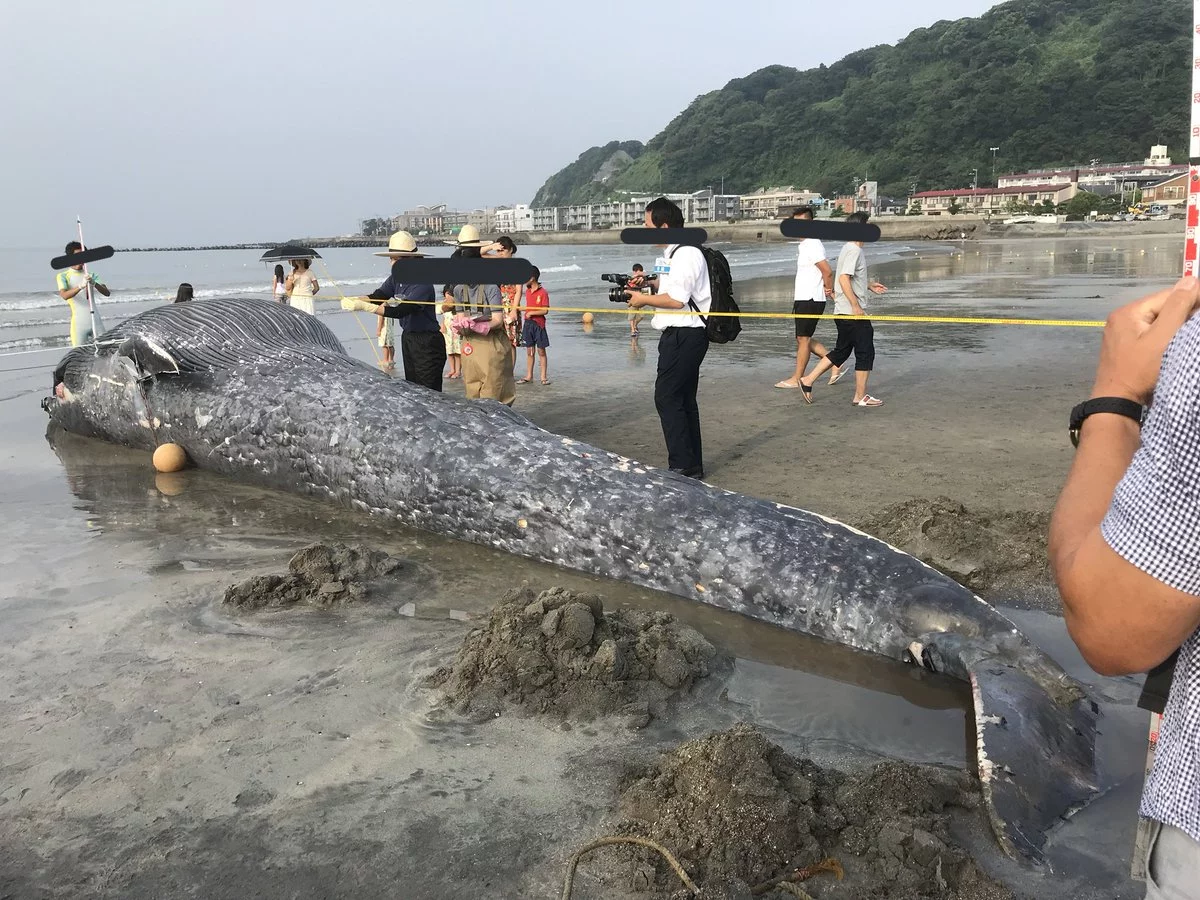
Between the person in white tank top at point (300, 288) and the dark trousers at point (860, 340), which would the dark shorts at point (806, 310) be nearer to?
the dark trousers at point (860, 340)

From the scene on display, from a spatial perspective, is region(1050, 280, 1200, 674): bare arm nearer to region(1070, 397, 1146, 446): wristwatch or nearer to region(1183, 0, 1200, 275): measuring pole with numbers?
region(1070, 397, 1146, 446): wristwatch

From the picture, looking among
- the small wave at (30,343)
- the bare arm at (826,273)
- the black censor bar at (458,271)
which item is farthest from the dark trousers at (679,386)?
the small wave at (30,343)

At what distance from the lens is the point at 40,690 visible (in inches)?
159

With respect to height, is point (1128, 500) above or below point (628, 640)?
above

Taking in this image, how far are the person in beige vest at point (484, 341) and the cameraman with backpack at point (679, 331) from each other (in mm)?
1686

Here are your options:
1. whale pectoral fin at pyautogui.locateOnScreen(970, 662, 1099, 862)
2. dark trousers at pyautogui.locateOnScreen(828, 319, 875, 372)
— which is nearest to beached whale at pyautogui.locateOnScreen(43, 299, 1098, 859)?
whale pectoral fin at pyautogui.locateOnScreen(970, 662, 1099, 862)

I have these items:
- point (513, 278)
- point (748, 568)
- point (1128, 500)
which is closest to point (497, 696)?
point (748, 568)

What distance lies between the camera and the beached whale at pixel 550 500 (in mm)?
3324

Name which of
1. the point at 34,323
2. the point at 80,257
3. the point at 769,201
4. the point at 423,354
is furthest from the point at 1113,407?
the point at 769,201

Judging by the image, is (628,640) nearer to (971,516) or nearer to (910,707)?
(910,707)

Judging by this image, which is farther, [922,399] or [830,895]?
[922,399]

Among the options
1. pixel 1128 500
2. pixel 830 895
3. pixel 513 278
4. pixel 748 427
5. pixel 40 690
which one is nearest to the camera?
pixel 1128 500

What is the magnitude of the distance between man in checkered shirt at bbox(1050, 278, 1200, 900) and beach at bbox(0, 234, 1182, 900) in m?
1.58

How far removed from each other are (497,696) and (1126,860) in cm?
238
